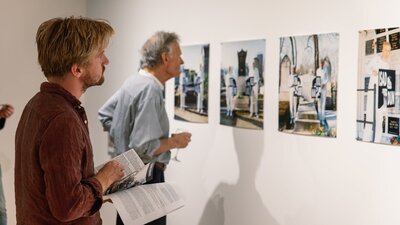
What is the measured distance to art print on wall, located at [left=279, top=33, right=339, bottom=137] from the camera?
6.64 ft

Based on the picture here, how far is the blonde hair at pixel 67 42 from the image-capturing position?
1438 mm

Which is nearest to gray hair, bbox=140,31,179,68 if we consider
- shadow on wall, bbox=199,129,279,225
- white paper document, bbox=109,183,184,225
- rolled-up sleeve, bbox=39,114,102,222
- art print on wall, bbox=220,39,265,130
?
art print on wall, bbox=220,39,265,130

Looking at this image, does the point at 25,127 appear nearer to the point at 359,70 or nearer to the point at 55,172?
the point at 55,172

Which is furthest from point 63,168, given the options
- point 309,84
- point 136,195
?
point 309,84

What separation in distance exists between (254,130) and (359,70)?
0.68 m

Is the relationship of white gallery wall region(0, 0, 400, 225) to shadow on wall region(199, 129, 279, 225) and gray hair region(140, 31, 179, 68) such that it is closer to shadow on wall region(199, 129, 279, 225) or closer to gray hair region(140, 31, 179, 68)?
shadow on wall region(199, 129, 279, 225)

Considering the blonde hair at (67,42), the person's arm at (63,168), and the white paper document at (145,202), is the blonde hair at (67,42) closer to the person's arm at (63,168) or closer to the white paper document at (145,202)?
the person's arm at (63,168)

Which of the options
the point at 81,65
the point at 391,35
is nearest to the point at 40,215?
the point at 81,65

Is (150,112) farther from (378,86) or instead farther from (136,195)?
(378,86)

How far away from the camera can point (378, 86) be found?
1.83 meters

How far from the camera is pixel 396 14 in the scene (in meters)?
1.76

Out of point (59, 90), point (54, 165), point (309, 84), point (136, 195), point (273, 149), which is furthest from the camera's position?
point (273, 149)

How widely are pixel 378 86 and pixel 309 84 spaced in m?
0.34

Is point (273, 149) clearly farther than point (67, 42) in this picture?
Yes
